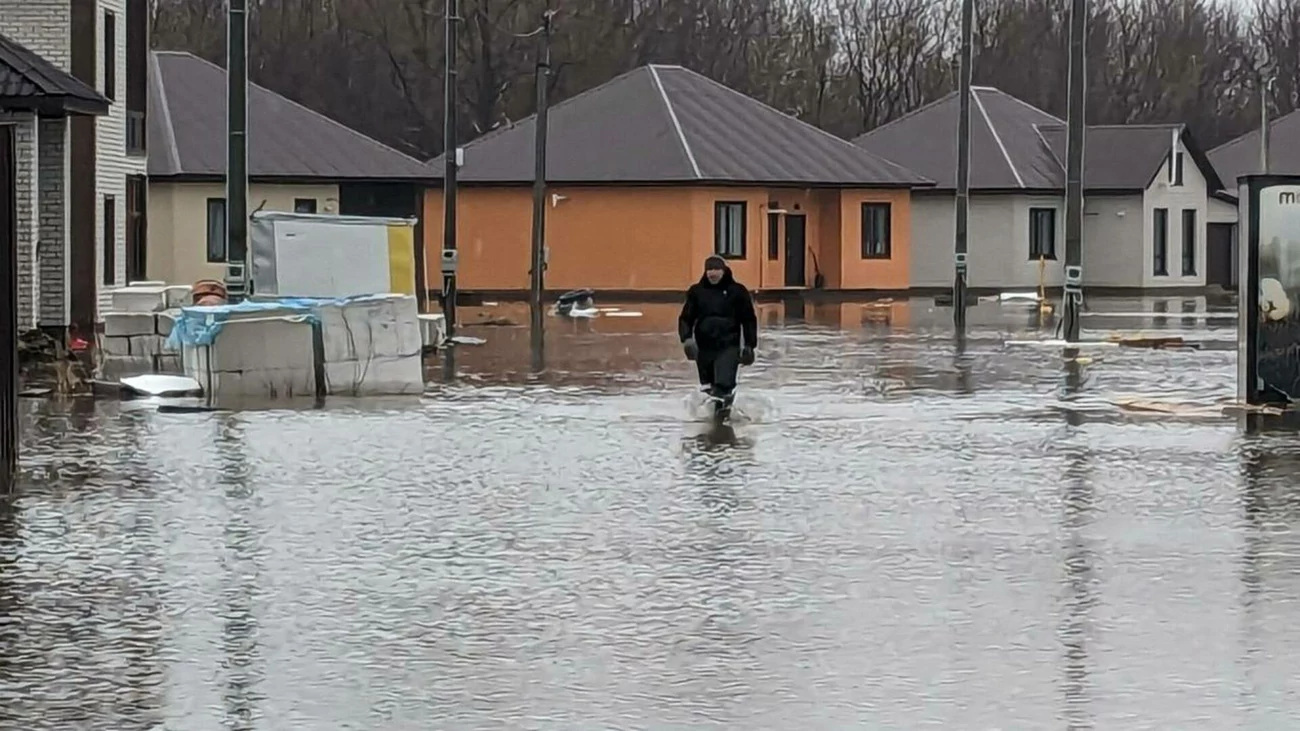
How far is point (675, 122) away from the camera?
197ft

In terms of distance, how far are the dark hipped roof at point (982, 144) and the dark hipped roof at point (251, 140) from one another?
18.7 m

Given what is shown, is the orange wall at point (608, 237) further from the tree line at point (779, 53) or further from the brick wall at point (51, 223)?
the brick wall at point (51, 223)

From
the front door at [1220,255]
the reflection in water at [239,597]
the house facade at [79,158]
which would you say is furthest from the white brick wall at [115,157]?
the front door at [1220,255]

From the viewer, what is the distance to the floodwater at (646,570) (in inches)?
330

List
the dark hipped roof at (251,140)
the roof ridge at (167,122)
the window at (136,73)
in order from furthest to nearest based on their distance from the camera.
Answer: the dark hipped roof at (251,140), the roof ridge at (167,122), the window at (136,73)

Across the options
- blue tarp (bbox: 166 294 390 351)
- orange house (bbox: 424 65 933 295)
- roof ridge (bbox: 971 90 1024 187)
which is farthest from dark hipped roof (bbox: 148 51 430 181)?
blue tarp (bbox: 166 294 390 351)

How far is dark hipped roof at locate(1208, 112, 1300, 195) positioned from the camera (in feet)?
261

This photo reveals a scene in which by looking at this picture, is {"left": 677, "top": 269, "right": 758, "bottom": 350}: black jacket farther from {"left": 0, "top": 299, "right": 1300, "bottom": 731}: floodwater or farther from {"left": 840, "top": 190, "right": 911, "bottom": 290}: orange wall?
{"left": 840, "top": 190, "right": 911, "bottom": 290}: orange wall

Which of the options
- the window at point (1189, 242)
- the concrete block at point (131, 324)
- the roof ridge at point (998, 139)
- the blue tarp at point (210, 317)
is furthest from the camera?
the window at point (1189, 242)

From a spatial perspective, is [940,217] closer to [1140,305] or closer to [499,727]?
[1140,305]

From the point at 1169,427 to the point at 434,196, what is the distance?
4346cm

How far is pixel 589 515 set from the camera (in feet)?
44.4

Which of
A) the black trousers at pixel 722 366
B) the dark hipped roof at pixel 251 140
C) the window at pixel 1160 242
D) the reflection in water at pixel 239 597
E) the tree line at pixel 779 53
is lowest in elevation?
the reflection in water at pixel 239 597

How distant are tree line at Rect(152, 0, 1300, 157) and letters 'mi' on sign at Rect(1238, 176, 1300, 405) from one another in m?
50.8
